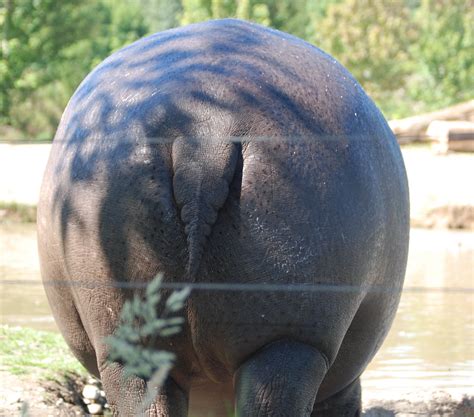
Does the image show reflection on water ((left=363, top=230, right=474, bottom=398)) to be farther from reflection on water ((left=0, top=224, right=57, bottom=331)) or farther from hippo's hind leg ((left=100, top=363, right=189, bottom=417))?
reflection on water ((left=0, top=224, right=57, bottom=331))

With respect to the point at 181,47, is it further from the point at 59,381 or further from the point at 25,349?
the point at 25,349

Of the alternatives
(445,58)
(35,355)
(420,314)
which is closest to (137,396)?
(35,355)

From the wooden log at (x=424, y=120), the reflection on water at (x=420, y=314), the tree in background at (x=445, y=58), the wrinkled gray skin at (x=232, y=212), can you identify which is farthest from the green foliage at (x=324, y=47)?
the wrinkled gray skin at (x=232, y=212)

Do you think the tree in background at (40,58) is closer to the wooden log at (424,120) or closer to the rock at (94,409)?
the wooden log at (424,120)

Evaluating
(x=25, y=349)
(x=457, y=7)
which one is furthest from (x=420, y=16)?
(x=25, y=349)

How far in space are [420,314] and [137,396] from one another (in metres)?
6.34

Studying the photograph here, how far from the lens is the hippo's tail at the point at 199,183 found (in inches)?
111

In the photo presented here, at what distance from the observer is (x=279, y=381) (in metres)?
2.82

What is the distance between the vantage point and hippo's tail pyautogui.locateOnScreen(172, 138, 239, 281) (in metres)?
2.82

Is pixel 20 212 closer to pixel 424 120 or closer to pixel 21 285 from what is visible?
pixel 21 285

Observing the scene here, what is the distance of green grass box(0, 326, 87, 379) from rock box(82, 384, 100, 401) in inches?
6.0

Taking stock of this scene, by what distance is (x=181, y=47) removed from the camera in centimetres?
318

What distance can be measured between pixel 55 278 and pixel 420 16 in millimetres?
30387

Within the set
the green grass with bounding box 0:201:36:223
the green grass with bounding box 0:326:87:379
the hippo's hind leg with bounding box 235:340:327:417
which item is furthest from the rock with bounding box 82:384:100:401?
the green grass with bounding box 0:201:36:223
